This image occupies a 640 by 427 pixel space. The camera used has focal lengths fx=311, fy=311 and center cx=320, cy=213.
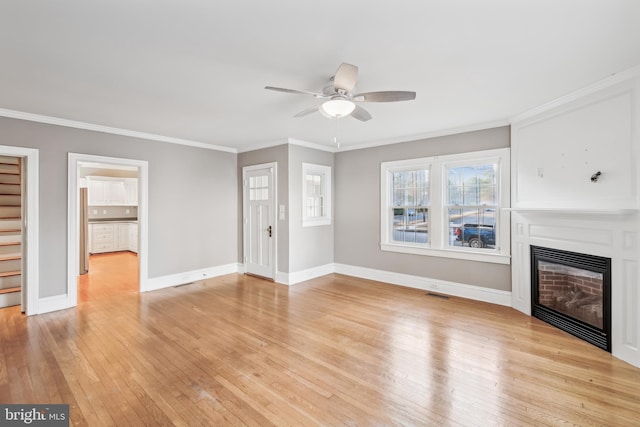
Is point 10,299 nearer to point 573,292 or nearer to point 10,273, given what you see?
point 10,273

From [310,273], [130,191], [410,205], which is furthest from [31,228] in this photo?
[130,191]

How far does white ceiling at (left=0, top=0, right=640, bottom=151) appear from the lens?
191 centimetres

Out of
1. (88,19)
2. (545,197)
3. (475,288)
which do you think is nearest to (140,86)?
(88,19)

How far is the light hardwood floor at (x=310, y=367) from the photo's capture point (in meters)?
2.11

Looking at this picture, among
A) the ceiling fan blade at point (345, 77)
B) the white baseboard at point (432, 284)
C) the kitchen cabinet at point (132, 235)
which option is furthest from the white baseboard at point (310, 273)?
the kitchen cabinet at point (132, 235)

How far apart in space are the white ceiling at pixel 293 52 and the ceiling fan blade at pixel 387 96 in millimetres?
260

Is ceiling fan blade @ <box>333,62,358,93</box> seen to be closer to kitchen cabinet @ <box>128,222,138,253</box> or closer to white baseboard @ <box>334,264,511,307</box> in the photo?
white baseboard @ <box>334,264,511,307</box>

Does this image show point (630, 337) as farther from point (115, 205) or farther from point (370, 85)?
point (115, 205)

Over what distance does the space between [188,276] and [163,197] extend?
1.48 metres

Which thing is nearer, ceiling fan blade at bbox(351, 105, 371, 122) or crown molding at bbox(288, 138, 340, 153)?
ceiling fan blade at bbox(351, 105, 371, 122)

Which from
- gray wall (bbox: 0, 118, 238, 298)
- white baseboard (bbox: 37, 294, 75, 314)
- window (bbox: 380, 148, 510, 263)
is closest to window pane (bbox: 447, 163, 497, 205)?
window (bbox: 380, 148, 510, 263)

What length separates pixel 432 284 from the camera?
199 inches

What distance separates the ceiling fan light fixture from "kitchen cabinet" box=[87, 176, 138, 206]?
28.4ft

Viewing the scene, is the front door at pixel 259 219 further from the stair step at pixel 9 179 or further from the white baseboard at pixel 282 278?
the stair step at pixel 9 179
